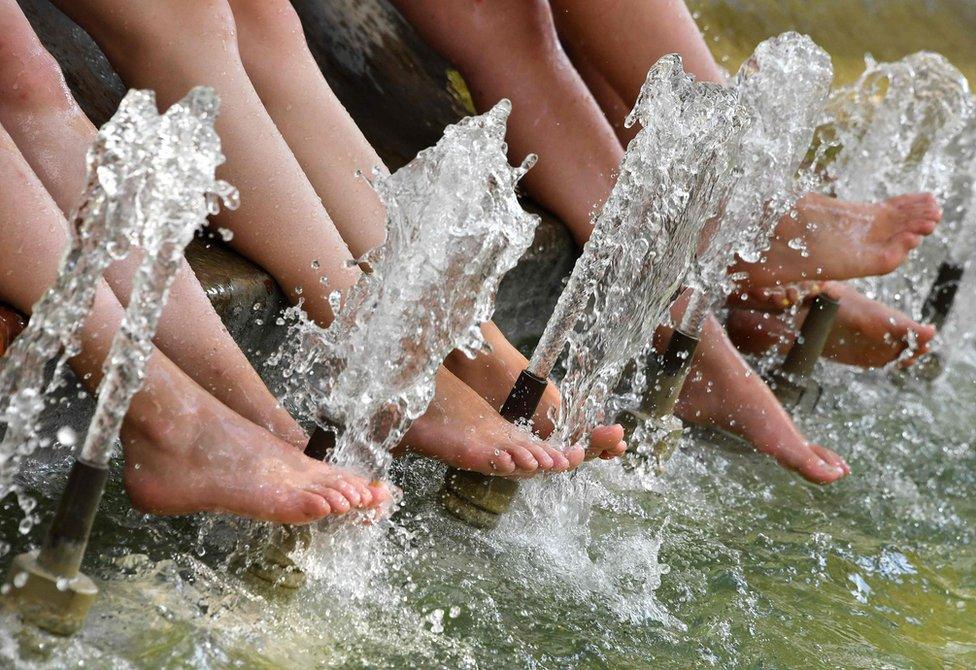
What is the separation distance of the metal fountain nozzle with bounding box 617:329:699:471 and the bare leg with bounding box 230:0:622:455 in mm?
267

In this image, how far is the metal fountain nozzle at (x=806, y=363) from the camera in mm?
2369

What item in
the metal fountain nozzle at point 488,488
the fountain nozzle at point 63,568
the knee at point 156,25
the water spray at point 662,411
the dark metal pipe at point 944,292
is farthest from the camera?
the dark metal pipe at point 944,292

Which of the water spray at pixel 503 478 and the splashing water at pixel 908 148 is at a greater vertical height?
the splashing water at pixel 908 148

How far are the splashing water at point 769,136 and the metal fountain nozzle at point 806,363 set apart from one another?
245 millimetres

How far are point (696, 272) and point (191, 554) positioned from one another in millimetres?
916

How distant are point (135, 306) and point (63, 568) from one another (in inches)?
7.9

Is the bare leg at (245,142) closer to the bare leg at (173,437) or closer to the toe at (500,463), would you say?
the toe at (500,463)

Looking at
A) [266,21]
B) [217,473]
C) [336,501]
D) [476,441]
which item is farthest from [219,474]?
[266,21]

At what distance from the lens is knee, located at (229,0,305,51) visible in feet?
5.24

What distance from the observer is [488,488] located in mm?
1536

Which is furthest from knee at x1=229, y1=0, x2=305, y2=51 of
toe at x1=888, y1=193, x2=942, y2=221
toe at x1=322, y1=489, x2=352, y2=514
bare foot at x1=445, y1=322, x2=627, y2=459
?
toe at x1=888, y1=193, x2=942, y2=221

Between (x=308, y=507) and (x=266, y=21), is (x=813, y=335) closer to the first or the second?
(x=266, y=21)

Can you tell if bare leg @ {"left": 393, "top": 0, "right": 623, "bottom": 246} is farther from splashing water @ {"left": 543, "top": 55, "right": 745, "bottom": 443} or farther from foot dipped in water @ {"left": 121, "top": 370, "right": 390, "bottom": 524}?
foot dipped in water @ {"left": 121, "top": 370, "right": 390, "bottom": 524}

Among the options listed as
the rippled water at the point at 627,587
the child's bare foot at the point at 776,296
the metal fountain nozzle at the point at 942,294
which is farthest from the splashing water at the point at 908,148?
the rippled water at the point at 627,587
